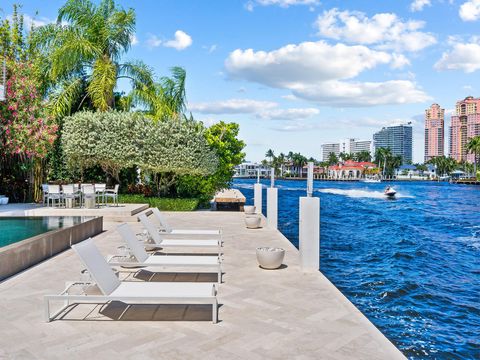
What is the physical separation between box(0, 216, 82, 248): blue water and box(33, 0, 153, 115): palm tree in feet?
32.1

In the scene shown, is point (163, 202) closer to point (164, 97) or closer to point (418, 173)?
point (164, 97)

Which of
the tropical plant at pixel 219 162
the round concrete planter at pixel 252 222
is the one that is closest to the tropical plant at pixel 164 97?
the tropical plant at pixel 219 162

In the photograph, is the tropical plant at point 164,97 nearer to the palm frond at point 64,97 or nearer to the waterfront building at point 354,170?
the palm frond at point 64,97

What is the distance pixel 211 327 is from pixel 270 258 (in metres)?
3.06

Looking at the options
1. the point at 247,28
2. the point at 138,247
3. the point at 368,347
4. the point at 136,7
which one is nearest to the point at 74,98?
the point at 136,7

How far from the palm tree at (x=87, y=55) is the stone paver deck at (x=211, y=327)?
17128mm

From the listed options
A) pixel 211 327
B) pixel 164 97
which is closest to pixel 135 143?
pixel 164 97

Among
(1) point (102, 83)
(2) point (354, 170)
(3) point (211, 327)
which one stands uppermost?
(1) point (102, 83)

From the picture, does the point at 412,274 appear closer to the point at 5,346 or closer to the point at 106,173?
the point at 5,346

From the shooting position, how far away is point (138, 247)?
7574 mm

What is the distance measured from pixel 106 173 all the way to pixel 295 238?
34.9ft

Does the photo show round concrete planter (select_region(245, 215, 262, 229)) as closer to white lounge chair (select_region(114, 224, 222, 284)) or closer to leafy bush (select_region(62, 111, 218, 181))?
white lounge chair (select_region(114, 224, 222, 284))

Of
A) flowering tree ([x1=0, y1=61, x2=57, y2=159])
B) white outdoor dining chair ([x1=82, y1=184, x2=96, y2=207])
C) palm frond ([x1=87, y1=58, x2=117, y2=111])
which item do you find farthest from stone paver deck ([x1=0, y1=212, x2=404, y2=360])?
palm frond ([x1=87, y1=58, x2=117, y2=111])

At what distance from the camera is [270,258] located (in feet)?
26.3
